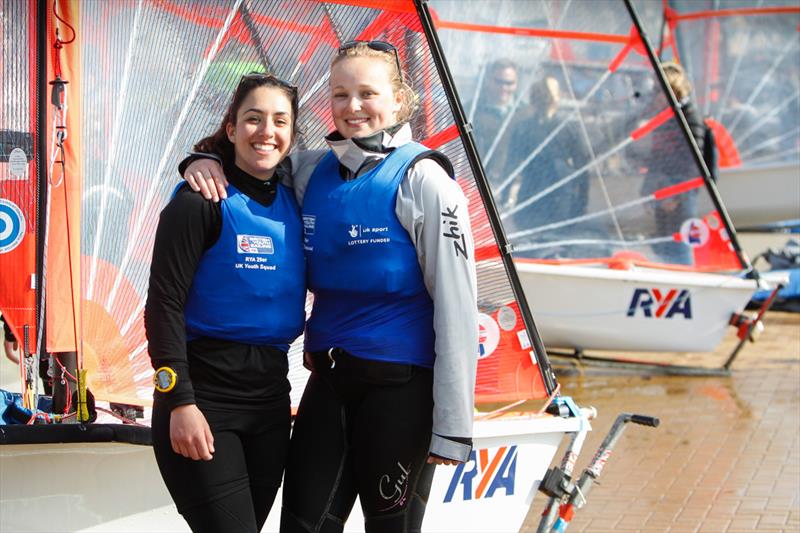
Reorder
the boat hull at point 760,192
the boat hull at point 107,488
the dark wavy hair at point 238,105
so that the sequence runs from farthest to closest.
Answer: the boat hull at point 760,192, the boat hull at point 107,488, the dark wavy hair at point 238,105

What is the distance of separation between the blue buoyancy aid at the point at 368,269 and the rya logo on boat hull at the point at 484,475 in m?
1.02

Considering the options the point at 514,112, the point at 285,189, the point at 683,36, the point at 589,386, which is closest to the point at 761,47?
the point at 683,36

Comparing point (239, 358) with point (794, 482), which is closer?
point (239, 358)

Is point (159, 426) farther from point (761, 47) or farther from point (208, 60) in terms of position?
point (761, 47)

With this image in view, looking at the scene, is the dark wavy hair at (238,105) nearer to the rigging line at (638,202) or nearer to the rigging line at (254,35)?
the rigging line at (254,35)

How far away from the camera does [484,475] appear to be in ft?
12.0

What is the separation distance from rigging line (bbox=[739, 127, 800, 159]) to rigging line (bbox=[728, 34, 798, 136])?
253 mm

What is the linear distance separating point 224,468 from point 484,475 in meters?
1.26

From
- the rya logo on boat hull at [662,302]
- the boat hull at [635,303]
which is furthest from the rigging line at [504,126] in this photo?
the rya logo on boat hull at [662,302]

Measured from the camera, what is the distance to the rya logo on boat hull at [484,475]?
11.9 feet

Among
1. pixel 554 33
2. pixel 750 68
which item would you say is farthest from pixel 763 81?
pixel 554 33

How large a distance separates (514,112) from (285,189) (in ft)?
17.3

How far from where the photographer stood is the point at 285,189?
2750 millimetres

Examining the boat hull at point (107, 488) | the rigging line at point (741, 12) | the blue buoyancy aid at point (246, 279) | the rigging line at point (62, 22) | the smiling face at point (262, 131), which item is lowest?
the boat hull at point (107, 488)
